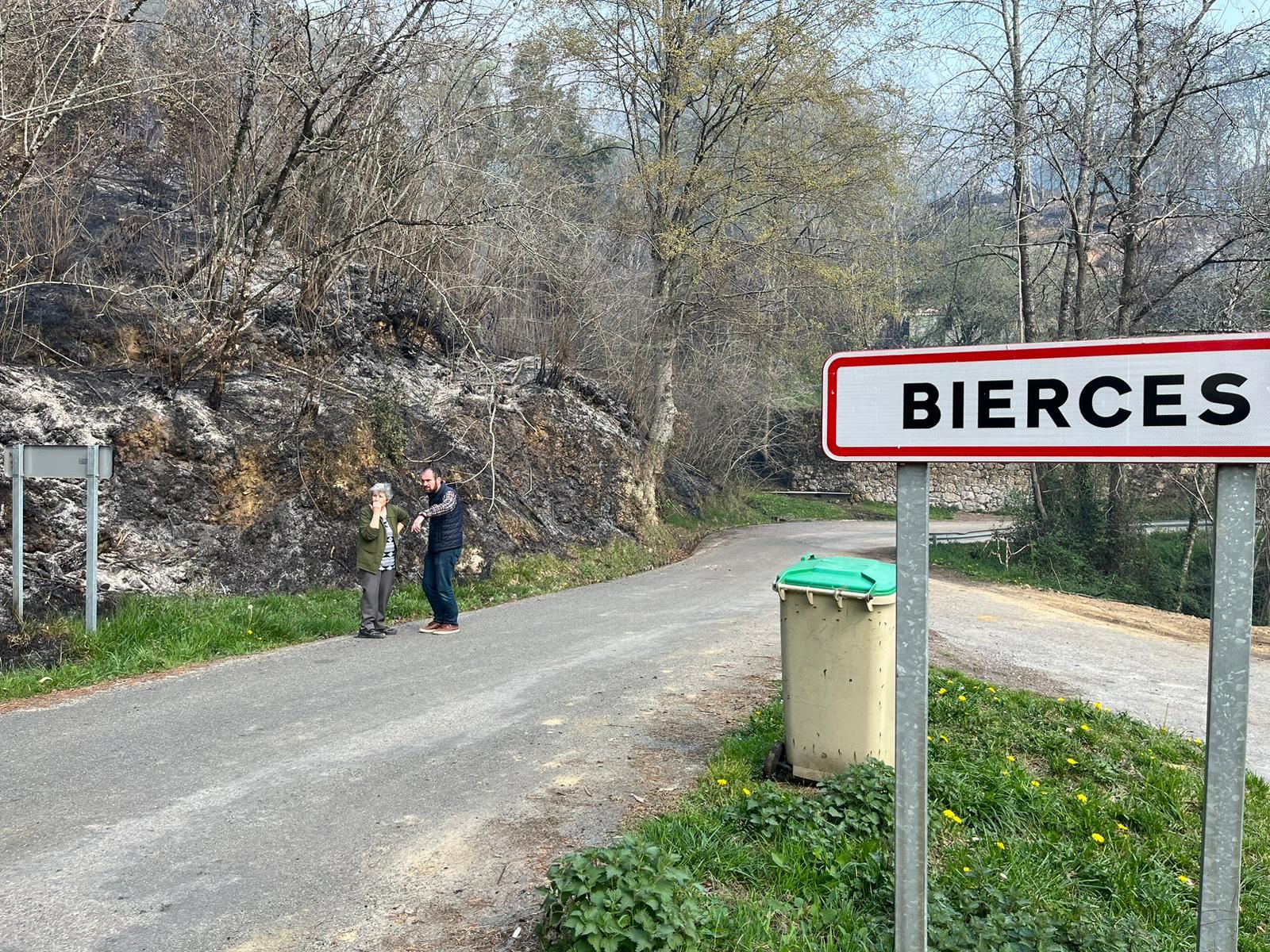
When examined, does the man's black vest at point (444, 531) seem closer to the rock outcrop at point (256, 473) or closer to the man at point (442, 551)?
the man at point (442, 551)

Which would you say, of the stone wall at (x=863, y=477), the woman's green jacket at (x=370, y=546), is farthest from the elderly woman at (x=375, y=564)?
the stone wall at (x=863, y=477)

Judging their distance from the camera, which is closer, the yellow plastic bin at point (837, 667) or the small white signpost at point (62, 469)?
the yellow plastic bin at point (837, 667)

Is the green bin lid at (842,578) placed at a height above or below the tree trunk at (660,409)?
below

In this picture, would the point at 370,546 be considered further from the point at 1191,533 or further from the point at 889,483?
the point at 889,483

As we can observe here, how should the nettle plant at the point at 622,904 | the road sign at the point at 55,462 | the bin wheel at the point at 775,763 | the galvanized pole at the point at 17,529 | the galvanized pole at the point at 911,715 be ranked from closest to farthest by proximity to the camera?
the galvanized pole at the point at 911,715 < the nettle plant at the point at 622,904 < the bin wheel at the point at 775,763 < the galvanized pole at the point at 17,529 < the road sign at the point at 55,462

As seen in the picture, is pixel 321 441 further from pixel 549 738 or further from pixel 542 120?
pixel 542 120

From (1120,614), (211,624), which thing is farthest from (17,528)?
(1120,614)

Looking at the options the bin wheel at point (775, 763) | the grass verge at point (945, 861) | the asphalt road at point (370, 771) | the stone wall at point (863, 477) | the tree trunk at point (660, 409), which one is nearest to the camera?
the grass verge at point (945, 861)

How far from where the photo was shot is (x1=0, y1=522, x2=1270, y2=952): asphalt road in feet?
12.7

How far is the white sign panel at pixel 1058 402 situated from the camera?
7.12ft

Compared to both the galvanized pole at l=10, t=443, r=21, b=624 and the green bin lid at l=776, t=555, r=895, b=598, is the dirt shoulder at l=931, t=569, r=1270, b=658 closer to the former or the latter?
the green bin lid at l=776, t=555, r=895, b=598

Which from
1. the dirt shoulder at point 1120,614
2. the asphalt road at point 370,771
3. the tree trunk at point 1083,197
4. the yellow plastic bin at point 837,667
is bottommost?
the dirt shoulder at point 1120,614

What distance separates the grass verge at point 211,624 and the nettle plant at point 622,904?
5.95 m

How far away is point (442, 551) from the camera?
32.6 feet
